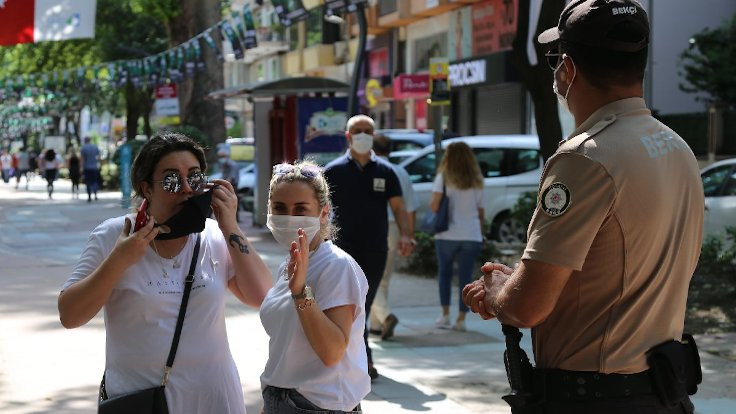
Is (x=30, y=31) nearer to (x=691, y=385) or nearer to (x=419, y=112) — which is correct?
(x=691, y=385)

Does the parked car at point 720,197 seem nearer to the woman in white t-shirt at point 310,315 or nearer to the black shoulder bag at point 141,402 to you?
the woman in white t-shirt at point 310,315

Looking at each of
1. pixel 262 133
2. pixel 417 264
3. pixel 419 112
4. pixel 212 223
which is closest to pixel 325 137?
pixel 262 133

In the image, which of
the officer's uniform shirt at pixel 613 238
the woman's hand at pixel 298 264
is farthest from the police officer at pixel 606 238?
the woman's hand at pixel 298 264

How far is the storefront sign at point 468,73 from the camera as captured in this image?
34.5m

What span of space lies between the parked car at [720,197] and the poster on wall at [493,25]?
1709cm

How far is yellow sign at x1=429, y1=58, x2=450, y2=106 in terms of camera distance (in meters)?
16.2

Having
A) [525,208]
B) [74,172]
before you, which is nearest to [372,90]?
[74,172]

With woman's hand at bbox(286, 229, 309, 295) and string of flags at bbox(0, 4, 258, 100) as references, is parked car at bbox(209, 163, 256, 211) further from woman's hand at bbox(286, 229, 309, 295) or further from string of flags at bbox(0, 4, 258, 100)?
woman's hand at bbox(286, 229, 309, 295)

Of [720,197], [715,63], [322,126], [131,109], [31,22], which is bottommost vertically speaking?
[720,197]

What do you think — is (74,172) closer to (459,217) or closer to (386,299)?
(459,217)

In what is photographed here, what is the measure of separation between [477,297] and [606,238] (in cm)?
42

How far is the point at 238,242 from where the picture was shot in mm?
4016

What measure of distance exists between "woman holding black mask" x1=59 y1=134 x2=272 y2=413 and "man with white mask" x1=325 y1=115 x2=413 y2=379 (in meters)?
4.35

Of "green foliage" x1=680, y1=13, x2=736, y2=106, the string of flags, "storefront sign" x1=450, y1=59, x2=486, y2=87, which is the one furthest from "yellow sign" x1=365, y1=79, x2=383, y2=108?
"green foliage" x1=680, y1=13, x2=736, y2=106
